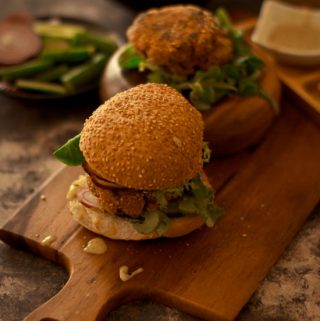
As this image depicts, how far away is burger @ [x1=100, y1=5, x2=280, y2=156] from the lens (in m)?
2.69

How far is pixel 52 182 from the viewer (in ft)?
8.79

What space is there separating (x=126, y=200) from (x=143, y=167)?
15cm

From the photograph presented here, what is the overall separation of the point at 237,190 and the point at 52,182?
76cm

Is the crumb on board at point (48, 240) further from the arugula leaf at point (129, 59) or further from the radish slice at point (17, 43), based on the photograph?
the radish slice at point (17, 43)

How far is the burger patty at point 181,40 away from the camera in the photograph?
268 cm

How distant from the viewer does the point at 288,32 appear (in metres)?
3.33

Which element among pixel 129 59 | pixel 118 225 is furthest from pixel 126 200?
pixel 129 59

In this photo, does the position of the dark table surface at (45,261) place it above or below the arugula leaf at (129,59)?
below

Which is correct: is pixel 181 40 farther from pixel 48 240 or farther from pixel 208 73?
pixel 48 240

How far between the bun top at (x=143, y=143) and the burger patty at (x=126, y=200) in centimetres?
6

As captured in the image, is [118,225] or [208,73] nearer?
[118,225]

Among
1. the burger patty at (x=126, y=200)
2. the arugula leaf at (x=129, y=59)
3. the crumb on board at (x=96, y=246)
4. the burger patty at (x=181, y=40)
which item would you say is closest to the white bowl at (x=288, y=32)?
the burger patty at (x=181, y=40)

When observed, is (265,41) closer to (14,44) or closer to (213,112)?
(213,112)

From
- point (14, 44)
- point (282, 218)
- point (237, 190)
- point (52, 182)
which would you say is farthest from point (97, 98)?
point (282, 218)
